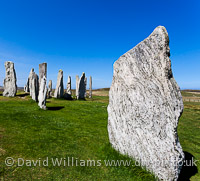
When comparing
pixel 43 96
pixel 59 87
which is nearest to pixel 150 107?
pixel 43 96

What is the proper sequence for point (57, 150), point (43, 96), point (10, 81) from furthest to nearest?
point (10, 81)
point (43, 96)
point (57, 150)

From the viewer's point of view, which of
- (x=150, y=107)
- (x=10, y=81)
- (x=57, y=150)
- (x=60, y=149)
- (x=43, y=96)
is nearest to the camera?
(x=150, y=107)

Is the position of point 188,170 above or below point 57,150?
below

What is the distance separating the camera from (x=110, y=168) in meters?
5.26

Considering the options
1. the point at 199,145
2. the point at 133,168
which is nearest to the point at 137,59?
the point at 133,168

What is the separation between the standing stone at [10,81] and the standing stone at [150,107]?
21137mm

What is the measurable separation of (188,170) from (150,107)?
356 centimetres

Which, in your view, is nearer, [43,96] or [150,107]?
[150,107]

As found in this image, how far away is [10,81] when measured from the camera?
21781 mm

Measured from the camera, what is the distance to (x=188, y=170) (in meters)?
5.75

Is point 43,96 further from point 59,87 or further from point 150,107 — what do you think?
point 150,107

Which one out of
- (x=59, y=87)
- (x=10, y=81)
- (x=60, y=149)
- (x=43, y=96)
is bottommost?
(x=60, y=149)

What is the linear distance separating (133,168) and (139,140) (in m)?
1.04

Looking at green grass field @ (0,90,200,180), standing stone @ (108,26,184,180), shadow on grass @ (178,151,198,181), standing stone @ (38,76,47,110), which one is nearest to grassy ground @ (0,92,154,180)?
green grass field @ (0,90,200,180)
